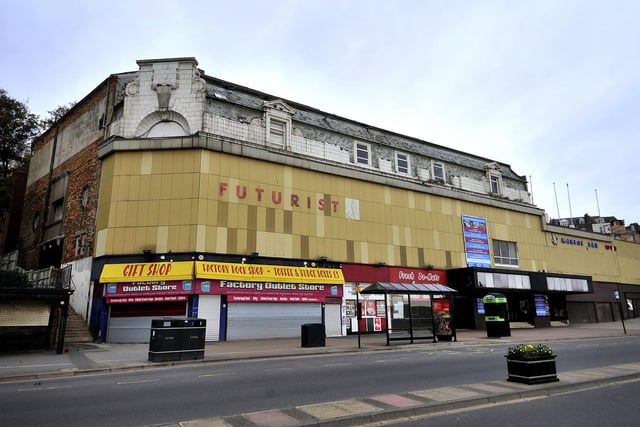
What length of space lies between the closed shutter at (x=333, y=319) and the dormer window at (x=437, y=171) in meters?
16.4

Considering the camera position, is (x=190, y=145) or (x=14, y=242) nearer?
(x=190, y=145)

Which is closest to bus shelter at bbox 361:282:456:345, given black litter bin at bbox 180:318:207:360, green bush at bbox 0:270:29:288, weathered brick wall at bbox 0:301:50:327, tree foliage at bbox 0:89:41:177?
black litter bin at bbox 180:318:207:360

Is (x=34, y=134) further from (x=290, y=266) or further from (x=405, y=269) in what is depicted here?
(x=405, y=269)

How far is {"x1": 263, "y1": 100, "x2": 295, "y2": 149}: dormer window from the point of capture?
97.1ft

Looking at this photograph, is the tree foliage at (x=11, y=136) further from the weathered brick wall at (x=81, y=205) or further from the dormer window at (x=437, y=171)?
the dormer window at (x=437, y=171)

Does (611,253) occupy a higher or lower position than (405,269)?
higher

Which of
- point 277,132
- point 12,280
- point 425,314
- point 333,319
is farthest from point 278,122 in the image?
point 12,280

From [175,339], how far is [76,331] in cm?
1232

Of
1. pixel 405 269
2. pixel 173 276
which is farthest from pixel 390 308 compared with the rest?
pixel 173 276

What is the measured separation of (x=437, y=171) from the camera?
128ft

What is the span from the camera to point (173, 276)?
77.8ft

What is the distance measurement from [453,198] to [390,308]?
40.0 feet

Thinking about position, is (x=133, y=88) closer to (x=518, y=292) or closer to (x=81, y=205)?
(x=81, y=205)

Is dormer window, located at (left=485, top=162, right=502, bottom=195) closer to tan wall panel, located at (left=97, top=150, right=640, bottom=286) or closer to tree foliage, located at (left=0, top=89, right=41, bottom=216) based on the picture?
tan wall panel, located at (left=97, top=150, right=640, bottom=286)
